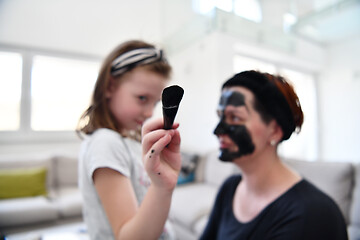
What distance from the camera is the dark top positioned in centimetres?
41

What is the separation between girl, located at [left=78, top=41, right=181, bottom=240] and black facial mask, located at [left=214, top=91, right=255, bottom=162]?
0.13 metres

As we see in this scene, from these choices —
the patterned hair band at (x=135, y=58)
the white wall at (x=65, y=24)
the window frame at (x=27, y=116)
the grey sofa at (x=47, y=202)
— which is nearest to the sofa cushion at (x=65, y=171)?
the grey sofa at (x=47, y=202)

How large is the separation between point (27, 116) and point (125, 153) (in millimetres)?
2257

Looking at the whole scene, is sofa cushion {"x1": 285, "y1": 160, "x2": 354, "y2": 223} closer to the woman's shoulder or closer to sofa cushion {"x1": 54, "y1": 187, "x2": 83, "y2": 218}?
the woman's shoulder

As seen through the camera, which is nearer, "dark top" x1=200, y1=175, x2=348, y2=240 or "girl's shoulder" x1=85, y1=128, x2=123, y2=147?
"girl's shoulder" x1=85, y1=128, x2=123, y2=147

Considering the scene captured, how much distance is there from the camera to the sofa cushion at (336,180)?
1037 millimetres

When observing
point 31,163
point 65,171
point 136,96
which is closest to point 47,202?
point 65,171

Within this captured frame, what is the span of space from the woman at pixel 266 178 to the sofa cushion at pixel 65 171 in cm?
176

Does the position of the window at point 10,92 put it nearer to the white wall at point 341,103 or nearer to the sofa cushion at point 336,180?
the sofa cushion at point 336,180

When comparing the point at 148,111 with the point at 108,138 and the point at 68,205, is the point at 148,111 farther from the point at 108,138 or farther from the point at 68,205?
the point at 68,205

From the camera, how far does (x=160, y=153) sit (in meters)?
0.18

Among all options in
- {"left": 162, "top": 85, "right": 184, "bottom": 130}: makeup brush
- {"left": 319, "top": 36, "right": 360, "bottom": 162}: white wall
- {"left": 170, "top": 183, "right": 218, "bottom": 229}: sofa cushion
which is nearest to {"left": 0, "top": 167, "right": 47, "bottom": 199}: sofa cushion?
{"left": 170, "top": 183, "right": 218, "bottom": 229}: sofa cushion

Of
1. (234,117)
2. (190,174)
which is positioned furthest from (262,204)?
(190,174)

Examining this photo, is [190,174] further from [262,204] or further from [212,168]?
[262,204]
